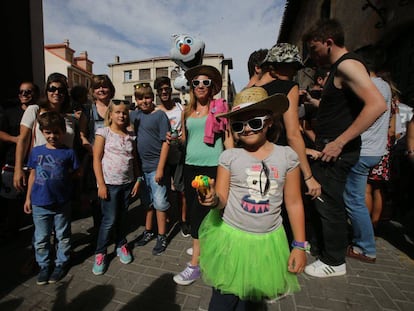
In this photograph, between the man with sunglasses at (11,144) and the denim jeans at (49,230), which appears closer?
the denim jeans at (49,230)

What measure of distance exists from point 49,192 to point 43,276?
2.83 feet

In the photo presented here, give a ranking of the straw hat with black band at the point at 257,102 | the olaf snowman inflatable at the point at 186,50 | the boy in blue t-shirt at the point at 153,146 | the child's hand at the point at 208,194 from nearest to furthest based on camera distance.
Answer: the child's hand at the point at 208,194 → the straw hat with black band at the point at 257,102 → the boy in blue t-shirt at the point at 153,146 → the olaf snowman inflatable at the point at 186,50

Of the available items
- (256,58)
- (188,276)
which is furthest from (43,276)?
(256,58)

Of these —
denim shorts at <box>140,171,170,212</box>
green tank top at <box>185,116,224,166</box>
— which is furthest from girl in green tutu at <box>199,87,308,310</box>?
denim shorts at <box>140,171,170,212</box>

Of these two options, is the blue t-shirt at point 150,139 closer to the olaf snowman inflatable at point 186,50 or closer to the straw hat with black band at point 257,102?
the straw hat with black band at point 257,102

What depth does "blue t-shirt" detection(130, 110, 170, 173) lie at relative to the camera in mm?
2889

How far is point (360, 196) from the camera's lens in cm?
246

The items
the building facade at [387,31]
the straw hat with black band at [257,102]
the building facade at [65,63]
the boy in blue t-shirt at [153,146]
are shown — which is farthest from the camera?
the building facade at [65,63]

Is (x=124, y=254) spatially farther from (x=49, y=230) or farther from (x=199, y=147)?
(x=199, y=147)

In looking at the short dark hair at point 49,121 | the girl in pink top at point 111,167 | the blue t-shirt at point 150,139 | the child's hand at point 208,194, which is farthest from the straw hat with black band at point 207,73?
the child's hand at point 208,194

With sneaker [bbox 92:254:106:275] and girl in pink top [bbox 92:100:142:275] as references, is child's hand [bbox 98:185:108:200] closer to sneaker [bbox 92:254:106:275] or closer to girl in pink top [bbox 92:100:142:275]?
girl in pink top [bbox 92:100:142:275]

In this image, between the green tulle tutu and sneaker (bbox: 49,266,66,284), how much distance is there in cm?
182

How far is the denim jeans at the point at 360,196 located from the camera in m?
2.45

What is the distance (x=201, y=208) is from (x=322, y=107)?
5.11 feet
